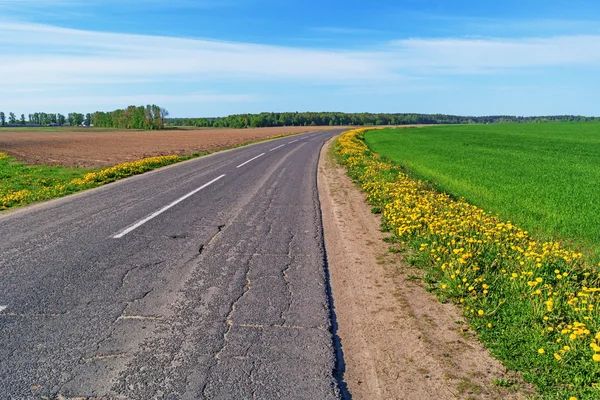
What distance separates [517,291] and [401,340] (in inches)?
65.2

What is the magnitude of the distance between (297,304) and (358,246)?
287 centimetres

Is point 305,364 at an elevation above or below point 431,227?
below

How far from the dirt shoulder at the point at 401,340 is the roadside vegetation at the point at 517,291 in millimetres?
186

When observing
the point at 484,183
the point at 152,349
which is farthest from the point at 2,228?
the point at 484,183

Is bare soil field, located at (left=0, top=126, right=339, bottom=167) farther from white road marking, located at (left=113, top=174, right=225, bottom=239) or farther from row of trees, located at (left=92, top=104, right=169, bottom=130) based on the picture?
row of trees, located at (left=92, top=104, right=169, bottom=130)

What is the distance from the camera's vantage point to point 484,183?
585 inches

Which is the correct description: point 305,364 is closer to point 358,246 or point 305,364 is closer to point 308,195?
point 358,246

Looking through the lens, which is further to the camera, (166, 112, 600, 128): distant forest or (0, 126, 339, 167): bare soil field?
(166, 112, 600, 128): distant forest

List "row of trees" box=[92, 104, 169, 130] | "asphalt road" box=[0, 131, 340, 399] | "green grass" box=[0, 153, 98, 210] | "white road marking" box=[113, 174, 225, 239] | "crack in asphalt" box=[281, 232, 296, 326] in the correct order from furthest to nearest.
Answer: "row of trees" box=[92, 104, 169, 130] < "green grass" box=[0, 153, 98, 210] < "white road marking" box=[113, 174, 225, 239] < "crack in asphalt" box=[281, 232, 296, 326] < "asphalt road" box=[0, 131, 340, 399]

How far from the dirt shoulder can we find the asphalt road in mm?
261

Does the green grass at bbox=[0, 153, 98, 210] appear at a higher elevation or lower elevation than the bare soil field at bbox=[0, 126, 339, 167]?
lower

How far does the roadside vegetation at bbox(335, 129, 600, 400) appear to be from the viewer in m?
3.55

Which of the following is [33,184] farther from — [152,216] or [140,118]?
[140,118]

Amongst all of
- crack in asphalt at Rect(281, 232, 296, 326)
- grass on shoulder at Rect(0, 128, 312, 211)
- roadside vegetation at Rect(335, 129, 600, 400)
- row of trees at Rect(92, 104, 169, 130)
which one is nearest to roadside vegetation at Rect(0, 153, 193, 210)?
grass on shoulder at Rect(0, 128, 312, 211)
